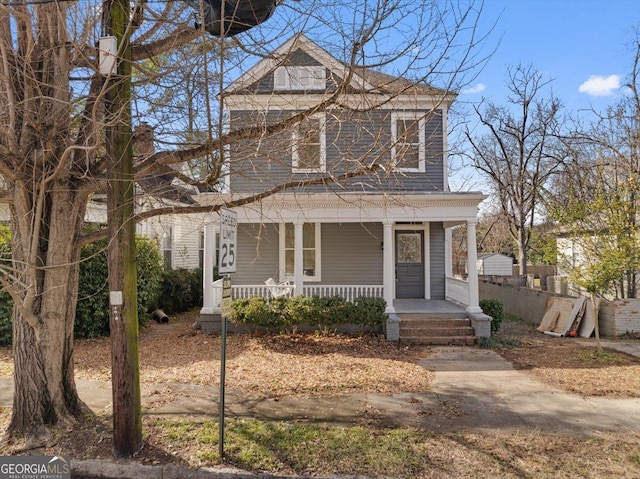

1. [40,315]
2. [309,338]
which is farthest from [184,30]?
[309,338]

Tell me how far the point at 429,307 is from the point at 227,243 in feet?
27.6

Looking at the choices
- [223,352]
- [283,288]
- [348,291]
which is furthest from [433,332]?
[223,352]

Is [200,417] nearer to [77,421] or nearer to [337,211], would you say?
[77,421]

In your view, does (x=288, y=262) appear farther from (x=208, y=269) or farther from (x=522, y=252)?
(x=522, y=252)

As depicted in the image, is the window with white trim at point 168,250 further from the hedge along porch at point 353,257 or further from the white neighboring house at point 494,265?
the white neighboring house at point 494,265

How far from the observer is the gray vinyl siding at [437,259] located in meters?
13.5

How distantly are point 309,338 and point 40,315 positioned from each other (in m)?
6.33

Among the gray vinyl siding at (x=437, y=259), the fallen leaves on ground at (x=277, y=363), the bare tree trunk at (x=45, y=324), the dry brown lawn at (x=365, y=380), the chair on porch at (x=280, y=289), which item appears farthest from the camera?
the gray vinyl siding at (x=437, y=259)

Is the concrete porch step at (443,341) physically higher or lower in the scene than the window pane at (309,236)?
lower

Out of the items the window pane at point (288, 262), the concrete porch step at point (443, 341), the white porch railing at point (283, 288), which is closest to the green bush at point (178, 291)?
the white porch railing at point (283, 288)

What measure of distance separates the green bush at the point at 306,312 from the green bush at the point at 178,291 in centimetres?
502

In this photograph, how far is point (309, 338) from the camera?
10.3 metres

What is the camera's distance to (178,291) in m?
15.1

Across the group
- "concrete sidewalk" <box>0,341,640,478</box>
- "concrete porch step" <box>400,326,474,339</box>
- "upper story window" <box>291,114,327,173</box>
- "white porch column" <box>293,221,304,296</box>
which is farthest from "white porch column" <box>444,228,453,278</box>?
"upper story window" <box>291,114,327,173</box>
